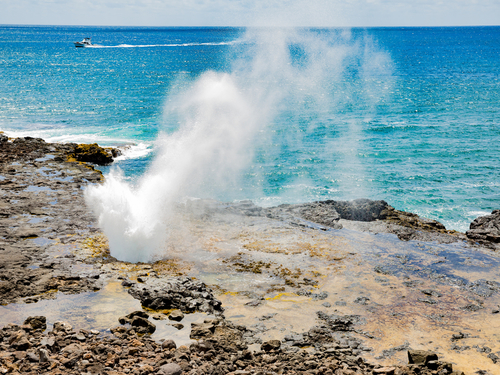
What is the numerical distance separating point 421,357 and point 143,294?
27.0 feet

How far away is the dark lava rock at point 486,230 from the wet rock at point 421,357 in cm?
1098

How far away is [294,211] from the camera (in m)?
23.0

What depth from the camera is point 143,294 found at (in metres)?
13.7

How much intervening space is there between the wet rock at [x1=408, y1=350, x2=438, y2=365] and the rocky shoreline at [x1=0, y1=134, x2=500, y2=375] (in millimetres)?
25

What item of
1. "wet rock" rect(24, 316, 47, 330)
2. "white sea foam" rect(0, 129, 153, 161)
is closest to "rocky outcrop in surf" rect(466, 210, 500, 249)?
"wet rock" rect(24, 316, 47, 330)

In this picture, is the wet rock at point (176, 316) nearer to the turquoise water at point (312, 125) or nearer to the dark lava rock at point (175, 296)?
the dark lava rock at point (175, 296)

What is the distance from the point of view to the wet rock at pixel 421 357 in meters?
11.1

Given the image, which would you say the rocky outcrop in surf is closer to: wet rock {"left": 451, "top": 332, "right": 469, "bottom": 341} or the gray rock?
wet rock {"left": 451, "top": 332, "right": 469, "bottom": 341}

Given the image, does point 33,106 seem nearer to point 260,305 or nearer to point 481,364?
point 260,305

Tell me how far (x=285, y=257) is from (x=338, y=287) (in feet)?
9.21

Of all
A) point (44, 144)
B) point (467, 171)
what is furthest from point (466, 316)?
point (44, 144)

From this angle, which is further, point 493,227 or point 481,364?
point 493,227

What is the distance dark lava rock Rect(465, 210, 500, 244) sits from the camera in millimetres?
20281

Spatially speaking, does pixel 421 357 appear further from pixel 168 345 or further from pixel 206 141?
pixel 206 141
